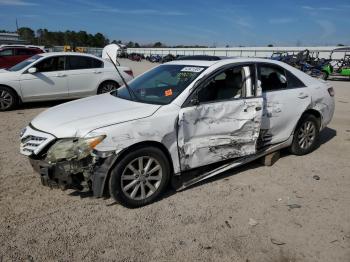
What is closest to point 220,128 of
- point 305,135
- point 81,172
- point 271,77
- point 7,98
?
point 271,77

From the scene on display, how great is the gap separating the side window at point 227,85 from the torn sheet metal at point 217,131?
0.14 metres

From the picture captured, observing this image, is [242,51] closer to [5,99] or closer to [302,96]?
[5,99]

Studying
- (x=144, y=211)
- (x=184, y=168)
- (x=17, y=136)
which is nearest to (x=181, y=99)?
(x=184, y=168)

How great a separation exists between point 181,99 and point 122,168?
1.10 metres

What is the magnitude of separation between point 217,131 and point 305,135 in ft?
7.25

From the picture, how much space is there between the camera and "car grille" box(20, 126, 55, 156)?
3.84 meters

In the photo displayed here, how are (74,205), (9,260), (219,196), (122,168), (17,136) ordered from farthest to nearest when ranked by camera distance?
(17,136) < (219,196) < (74,205) < (122,168) < (9,260)

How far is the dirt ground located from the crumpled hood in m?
0.90

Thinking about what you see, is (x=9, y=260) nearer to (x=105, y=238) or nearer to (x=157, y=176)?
(x=105, y=238)

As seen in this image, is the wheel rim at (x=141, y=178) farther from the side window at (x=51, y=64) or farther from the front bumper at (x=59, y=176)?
the side window at (x=51, y=64)

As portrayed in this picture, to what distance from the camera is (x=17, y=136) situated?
6824 mm

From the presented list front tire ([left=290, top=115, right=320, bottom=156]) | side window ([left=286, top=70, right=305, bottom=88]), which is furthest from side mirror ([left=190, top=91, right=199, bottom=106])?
front tire ([left=290, top=115, right=320, bottom=156])

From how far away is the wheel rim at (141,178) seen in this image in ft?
12.7

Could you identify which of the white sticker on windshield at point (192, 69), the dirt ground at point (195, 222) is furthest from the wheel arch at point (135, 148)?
Result: the white sticker on windshield at point (192, 69)
